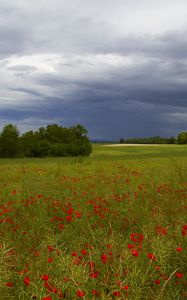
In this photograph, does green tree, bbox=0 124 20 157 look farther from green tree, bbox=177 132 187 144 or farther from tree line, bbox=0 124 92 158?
green tree, bbox=177 132 187 144

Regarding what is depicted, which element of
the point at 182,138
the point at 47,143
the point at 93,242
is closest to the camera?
the point at 93,242

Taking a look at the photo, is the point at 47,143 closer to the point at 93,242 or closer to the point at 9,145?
the point at 9,145

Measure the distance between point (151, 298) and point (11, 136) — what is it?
6671 centimetres

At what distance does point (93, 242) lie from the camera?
5188 millimetres

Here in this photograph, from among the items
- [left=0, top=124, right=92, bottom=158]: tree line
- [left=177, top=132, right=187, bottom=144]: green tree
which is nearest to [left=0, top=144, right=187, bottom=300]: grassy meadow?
[left=0, top=124, right=92, bottom=158]: tree line

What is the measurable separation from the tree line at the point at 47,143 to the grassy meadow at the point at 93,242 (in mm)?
52336

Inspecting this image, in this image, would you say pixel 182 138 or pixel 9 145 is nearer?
pixel 9 145

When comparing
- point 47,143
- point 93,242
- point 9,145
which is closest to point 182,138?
point 47,143

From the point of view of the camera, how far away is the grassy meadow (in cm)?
312

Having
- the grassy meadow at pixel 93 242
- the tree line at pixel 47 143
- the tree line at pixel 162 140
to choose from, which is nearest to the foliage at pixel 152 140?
the tree line at pixel 162 140

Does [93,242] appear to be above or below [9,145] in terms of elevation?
below

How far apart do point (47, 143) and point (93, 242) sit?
61522 millimetres

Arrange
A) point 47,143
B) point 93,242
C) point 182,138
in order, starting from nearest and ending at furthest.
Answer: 1. point 93,242
2. point 47,143
3. point 182,138

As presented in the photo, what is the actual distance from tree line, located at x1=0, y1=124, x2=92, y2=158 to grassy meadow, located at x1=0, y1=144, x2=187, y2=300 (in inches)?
2060
